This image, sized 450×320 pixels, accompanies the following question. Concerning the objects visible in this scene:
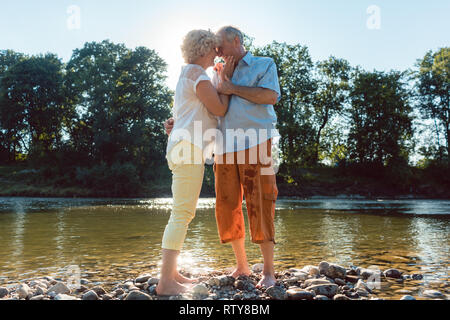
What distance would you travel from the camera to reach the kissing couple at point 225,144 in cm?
331

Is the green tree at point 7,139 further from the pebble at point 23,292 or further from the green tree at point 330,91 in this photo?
the pebble at point 23,292

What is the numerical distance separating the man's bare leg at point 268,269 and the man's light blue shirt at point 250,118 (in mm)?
897

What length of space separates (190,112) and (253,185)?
86 cm

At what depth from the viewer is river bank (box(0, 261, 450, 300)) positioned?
3.08m

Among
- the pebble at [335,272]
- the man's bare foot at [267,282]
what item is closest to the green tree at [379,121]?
the pebble at [335,272]

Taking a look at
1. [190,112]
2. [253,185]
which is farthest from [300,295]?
[190,112]

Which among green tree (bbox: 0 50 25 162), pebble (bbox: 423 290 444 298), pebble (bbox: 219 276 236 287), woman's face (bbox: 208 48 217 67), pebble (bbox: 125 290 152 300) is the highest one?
green tree (bbox: 0 50 25 162)

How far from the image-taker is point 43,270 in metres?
4.36

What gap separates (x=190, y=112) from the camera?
133 inches

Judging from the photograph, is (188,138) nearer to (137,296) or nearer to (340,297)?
(137,296)

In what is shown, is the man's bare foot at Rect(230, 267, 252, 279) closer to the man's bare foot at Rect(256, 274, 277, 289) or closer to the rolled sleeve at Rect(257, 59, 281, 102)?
the man's bare foot at Rect(256, 274, 277, 289)

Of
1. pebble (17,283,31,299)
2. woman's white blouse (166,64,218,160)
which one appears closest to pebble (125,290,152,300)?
pebble (17,283,31,299)

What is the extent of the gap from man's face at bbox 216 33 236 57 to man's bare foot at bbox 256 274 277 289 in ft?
6.62
